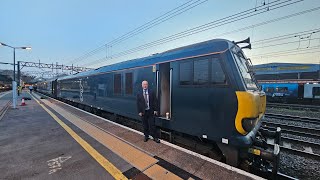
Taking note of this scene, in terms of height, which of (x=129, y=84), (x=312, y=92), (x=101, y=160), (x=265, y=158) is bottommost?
(x=101, y=160)

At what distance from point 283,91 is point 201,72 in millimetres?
26429

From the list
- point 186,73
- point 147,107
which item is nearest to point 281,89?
point 186,73

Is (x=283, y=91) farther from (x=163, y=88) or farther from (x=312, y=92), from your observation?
(x=163, y=88)

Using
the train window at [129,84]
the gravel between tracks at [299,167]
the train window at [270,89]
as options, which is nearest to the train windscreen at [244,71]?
the gravel between tracks at [299,167]

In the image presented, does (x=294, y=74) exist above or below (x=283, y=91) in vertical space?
above

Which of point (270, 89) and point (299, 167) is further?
point (270, 89)

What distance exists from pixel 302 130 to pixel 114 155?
366 inches

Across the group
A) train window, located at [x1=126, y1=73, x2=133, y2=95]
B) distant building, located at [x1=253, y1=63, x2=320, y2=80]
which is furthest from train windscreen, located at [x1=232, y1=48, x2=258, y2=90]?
distant building, located at [x1=253, y1=63, x2=320, y2=80]

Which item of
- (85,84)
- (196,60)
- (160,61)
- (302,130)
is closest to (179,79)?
(196,60)

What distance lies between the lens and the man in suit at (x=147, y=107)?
5379 millimetres

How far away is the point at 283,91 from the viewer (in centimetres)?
2559

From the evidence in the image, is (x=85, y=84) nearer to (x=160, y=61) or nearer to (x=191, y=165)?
(x=160, y=61)

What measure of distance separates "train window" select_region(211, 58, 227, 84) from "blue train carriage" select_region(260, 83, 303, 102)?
26.3 metres

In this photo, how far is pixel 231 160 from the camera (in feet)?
13.3
